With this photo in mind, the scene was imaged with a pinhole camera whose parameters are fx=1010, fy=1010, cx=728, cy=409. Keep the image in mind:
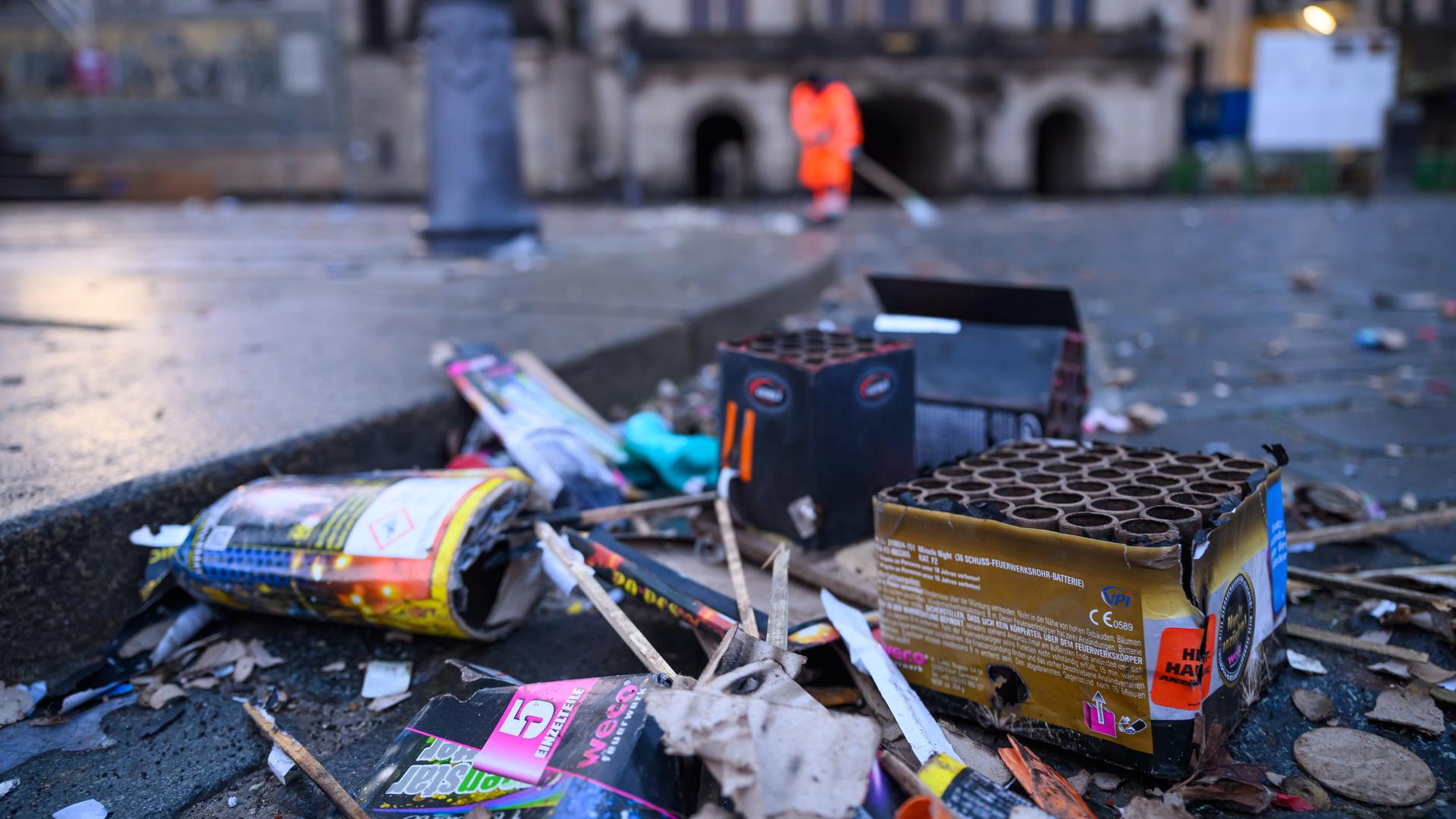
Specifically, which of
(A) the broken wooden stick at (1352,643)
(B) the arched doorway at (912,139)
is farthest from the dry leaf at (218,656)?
(B) the arched doorway at (912,139)

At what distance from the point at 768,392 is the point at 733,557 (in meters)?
0.33

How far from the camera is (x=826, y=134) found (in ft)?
35.9

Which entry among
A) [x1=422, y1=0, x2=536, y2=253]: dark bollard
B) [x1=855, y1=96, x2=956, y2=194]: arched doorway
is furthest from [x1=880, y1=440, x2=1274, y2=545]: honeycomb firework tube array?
[x1=855, y1=96, x2=956, y2=194]: arched doorway

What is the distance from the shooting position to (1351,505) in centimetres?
204

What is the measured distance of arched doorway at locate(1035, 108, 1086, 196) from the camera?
83.6 ft

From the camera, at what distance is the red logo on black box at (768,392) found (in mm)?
1818

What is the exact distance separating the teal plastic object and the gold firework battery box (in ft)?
2.91

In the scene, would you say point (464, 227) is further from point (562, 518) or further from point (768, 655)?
point (768, 655)

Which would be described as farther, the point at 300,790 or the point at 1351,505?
the point at 1351,505

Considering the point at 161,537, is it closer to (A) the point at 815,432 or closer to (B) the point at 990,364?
(A) the point at 815,432

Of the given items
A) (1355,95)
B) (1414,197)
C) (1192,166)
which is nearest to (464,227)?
(1355,95)

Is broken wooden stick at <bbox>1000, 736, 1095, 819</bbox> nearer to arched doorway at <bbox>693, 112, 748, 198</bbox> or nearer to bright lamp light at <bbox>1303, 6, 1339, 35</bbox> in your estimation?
bright lamp light at <bbox>1303, 6, 1339, 35</bbox>

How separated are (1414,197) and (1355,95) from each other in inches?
111

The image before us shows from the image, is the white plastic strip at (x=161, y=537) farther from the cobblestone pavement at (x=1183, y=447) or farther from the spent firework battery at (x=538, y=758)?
Answer: the spent firework battery at (x=538, y=758)
